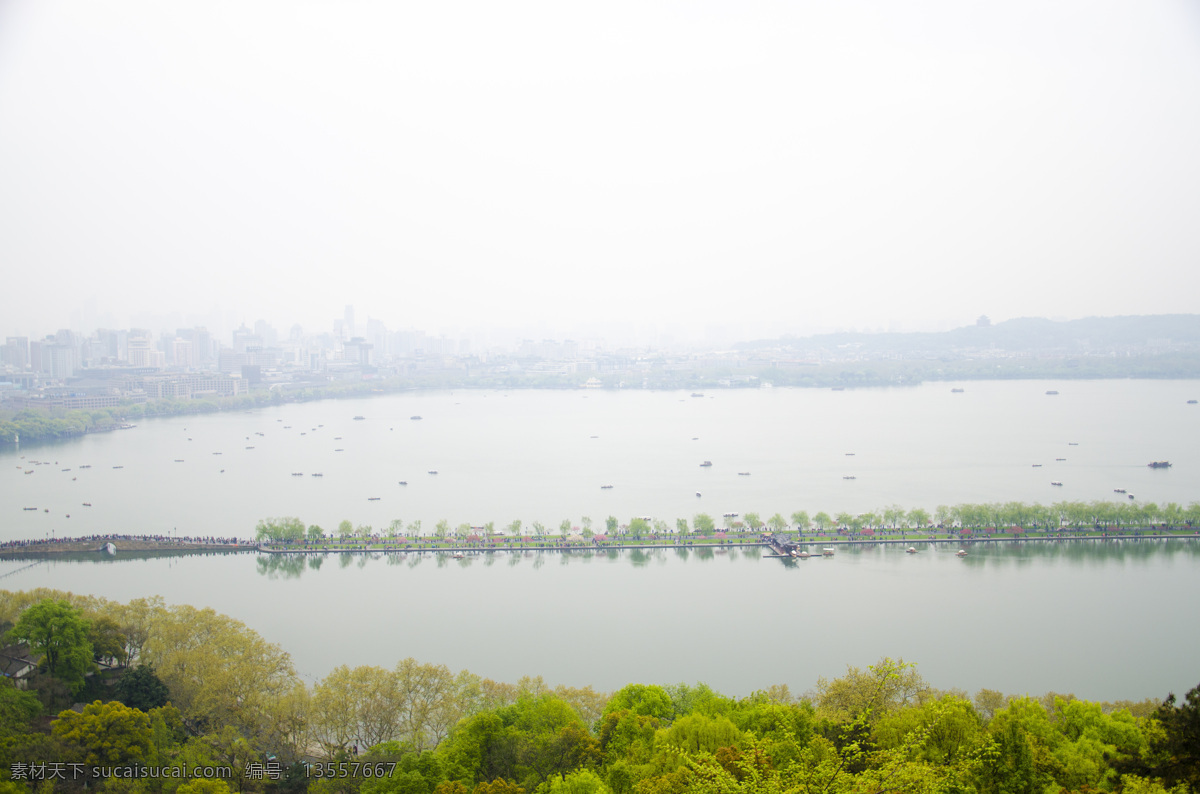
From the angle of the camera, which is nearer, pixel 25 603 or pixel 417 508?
pixel 25 603

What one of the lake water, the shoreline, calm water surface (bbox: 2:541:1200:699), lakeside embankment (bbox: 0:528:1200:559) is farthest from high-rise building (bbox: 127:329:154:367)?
the shoreline

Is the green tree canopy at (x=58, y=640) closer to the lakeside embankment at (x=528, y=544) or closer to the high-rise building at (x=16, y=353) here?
the lakeside embankment at (x=528, y=544)

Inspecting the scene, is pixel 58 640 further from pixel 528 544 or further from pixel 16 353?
pixel 16 353

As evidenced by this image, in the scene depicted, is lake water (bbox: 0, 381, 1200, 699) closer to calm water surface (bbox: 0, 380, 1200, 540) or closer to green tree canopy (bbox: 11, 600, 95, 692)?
calm water surface (bbox: 0, 380, 1200, 540)

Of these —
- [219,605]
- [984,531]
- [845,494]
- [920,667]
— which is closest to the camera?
[920,667]

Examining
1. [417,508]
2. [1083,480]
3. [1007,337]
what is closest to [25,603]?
[417,508]

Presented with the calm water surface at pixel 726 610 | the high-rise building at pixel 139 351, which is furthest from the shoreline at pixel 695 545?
the high-rise building at pixel 139 351

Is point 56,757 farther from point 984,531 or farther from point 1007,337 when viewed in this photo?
point 1007,337
